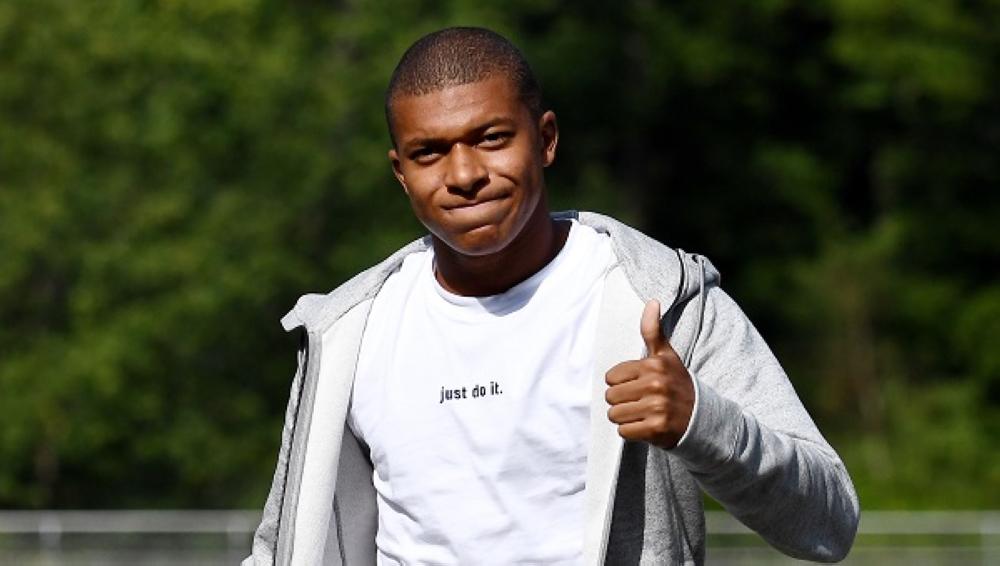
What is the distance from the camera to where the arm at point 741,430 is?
10.2 ft

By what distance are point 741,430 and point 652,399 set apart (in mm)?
196

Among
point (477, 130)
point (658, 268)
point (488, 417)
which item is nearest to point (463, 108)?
point (477, 130)

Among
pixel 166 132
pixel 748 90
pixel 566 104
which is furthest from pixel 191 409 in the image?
pixel 748 90

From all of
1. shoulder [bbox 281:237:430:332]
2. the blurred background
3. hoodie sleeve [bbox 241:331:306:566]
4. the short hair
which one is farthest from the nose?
the blurred background

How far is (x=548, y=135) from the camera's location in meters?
3.74

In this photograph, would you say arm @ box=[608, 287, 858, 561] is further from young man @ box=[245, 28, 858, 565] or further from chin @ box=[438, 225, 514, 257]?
chin @ box=[438, 225, 514, 257]

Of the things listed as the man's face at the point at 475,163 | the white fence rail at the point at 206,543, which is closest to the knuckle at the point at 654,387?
the man's face at the point at 475,163

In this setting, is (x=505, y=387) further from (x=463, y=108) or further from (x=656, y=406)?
(x=656, y=406)

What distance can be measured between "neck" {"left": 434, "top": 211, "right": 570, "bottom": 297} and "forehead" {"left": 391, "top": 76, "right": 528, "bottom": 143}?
186mm

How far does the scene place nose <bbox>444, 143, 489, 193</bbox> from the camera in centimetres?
355

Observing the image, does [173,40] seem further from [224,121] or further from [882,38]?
[882,38]

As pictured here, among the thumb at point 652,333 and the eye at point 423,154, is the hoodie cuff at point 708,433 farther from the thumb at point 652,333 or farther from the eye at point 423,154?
the eye at point 423,154

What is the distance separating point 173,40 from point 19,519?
6.39 metres

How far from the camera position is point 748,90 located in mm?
35000
